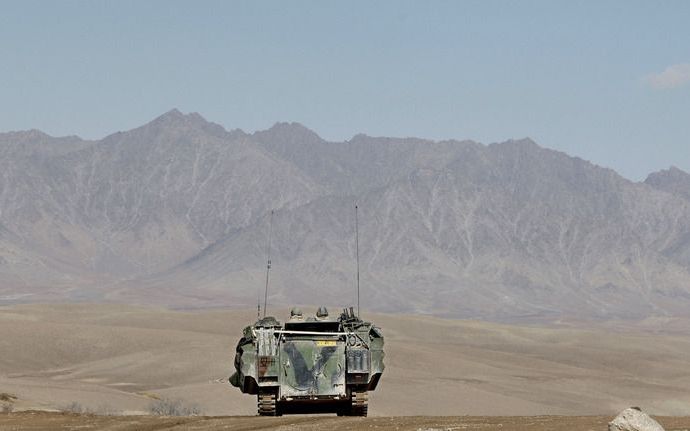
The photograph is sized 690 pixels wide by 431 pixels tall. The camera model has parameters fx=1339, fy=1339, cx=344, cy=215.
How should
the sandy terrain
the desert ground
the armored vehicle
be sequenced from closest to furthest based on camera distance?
the armored vehicle → the desert ground → the sandy terrain

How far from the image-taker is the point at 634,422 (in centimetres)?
1562

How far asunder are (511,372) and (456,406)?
1117 inches

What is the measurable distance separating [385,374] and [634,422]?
4980 cm

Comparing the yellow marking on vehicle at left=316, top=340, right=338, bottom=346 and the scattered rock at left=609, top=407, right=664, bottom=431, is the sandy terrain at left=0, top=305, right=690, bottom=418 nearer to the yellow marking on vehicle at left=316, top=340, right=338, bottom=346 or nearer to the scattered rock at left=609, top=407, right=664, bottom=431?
the yellow marking on vehicle at left=316, top=340, right=338, bottom=346

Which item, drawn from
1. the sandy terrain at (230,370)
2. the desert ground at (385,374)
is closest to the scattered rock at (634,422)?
the desert ground at (385,374)

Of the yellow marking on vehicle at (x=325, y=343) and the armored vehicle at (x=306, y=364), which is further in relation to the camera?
the yellow marking on vehicle at (x=325, y=343)

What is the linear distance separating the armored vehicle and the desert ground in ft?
3.03

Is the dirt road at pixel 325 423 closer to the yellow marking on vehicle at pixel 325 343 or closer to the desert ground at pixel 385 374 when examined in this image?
the desert ground at pixel 385 374

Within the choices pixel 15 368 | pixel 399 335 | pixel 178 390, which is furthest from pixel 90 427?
pixel 399 335

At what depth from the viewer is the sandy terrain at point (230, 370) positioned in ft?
165

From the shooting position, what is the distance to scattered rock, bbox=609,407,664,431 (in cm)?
1555

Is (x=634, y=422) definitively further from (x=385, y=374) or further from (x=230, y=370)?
(x=230, y=370)

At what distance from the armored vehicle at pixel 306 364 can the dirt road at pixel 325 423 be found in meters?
0.89

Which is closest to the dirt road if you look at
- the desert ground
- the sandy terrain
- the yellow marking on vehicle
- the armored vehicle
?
the desert ground
